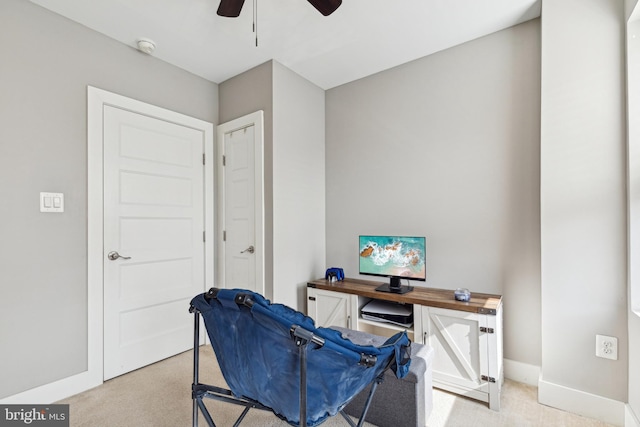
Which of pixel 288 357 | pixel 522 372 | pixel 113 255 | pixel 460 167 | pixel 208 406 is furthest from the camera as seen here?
pixel 460 167

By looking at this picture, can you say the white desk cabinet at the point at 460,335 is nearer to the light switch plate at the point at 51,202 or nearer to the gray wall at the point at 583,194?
the gray wall at the point at 583,194

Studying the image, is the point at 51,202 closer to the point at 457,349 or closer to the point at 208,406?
the point at 208,406

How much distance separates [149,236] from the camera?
101 inches

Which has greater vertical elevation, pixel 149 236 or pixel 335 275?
pixel 149 236

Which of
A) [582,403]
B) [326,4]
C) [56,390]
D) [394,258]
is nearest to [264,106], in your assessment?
[326,4]

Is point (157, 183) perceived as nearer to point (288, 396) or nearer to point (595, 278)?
point (288, 396)

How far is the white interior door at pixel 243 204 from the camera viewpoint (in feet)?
8.95

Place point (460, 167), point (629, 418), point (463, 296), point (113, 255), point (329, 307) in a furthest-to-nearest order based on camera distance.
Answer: point (329, 307)
point (460, 167)
point (113, 255)
point (463, 296)
point (629, 418)

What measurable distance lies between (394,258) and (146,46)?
2581mm

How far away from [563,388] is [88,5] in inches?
152

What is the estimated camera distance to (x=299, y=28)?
2289 millimetres

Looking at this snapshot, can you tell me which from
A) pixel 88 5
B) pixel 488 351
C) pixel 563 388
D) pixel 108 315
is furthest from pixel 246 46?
pixel 563 388

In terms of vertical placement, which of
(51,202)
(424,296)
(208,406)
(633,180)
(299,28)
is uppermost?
(299,28)

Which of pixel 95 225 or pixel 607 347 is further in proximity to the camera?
pixel 95 225
